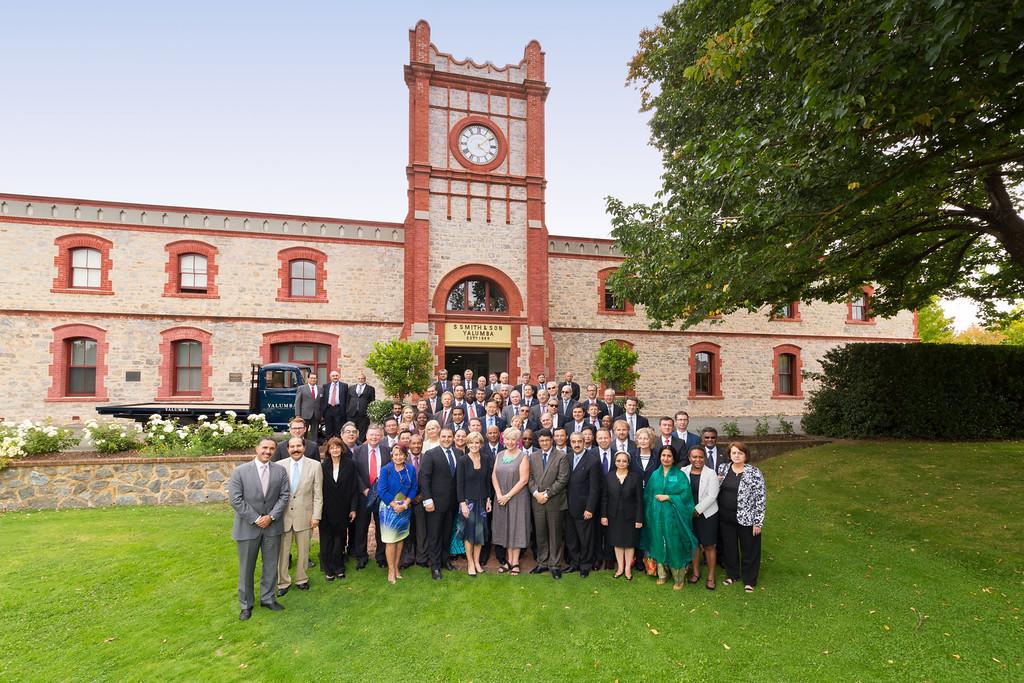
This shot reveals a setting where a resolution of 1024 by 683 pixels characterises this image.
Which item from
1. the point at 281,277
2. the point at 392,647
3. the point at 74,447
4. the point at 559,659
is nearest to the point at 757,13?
the point at 559,659

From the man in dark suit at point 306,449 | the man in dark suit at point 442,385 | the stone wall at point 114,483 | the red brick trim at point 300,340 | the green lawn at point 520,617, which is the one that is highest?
the red brick trim at point 300,340

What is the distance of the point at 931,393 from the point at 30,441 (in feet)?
67.1

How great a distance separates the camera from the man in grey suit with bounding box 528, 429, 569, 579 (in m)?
5.98

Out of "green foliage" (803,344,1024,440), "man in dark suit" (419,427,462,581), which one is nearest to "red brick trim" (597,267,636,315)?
"green foliage" (803,344,1024,440)

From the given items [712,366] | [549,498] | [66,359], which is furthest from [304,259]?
[712,366]

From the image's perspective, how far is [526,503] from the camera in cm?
604

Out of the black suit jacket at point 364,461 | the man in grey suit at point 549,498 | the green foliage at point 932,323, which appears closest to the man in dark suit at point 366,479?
the black suit jacket at point 364,461

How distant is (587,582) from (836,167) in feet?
21.6

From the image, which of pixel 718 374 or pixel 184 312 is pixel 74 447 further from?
pixel 718 374

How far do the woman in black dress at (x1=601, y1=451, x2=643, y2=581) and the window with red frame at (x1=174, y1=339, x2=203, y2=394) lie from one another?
51.6 feet

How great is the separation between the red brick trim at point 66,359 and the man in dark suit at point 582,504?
1697 cm

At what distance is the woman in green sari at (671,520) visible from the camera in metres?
5.63

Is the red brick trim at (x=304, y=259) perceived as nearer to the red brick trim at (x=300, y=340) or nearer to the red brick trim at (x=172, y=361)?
the red brick trim at (x=300, y=340)

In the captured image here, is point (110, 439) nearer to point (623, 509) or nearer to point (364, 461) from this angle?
point (364, 461)
